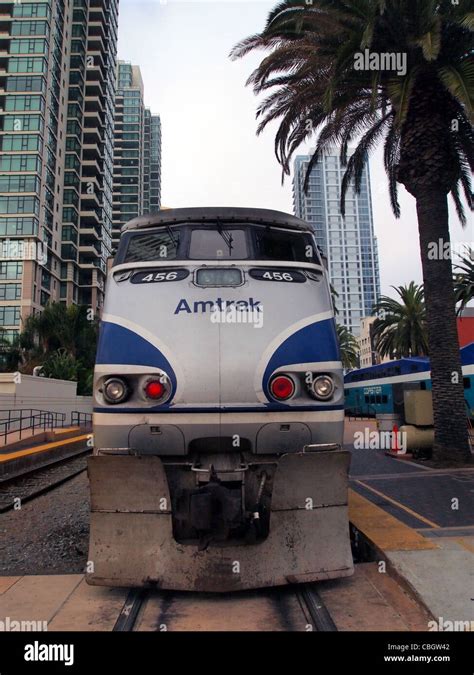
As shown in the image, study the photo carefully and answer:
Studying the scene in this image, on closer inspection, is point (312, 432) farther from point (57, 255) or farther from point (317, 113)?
point (57, 255)

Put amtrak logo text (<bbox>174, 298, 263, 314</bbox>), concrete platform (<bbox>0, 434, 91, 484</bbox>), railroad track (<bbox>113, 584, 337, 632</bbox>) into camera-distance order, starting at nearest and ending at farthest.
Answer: railroad track (<bbox>113, 584, 337, 632</bbox>) → amtrak logo text (<bbox>174, 298, 263, 314</bbox>) → concrete platform (<bbox>0, 434, 91, 484</bbox>)

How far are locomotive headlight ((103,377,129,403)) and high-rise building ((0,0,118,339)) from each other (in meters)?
54.6

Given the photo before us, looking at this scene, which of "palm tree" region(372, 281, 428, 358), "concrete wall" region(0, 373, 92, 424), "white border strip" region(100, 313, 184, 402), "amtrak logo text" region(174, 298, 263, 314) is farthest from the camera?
"palm tree" region(372, 281, 428, 358)

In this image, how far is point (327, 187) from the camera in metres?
172

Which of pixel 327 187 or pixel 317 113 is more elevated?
pixel 327 187

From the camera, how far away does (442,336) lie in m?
11.8

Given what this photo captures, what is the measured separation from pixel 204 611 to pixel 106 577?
0.86 meters

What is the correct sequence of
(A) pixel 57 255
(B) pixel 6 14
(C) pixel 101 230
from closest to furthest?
(B) pixel 6 14
(A) pixel 57 255
(C) pixel 101 230

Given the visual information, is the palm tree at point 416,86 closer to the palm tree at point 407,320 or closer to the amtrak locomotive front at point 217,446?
the amtrak locomotive front at point 217,446

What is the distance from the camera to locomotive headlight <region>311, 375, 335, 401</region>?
419 cm

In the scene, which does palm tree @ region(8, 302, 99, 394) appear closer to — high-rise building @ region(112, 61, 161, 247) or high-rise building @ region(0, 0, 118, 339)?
high-rise building @ region(0, 0, 118, 339)

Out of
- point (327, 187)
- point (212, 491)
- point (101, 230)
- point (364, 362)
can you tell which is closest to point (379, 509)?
point (212, 491)

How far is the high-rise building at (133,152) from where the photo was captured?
116 m

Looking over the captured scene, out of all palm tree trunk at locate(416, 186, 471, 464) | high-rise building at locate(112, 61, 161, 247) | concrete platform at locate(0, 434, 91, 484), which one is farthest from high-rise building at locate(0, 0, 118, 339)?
palm tree trunk at locate(416, 186, 471, 464)
